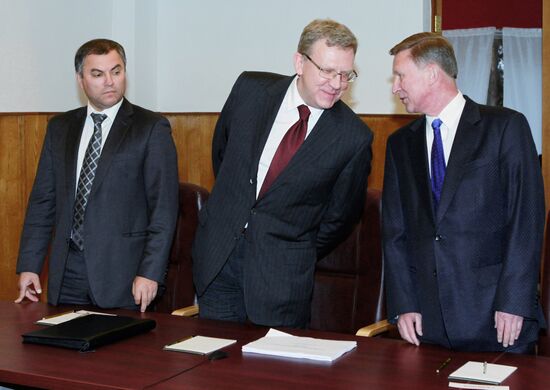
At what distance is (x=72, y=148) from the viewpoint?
12.2 feet

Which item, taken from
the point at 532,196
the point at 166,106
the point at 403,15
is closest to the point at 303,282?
the point at 532,196

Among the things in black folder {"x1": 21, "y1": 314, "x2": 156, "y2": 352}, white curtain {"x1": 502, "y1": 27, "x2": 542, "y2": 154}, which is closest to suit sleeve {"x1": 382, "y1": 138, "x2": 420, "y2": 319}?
black folder {"x1": 21, "y1": 314, "x2": 156, "y2": 352}

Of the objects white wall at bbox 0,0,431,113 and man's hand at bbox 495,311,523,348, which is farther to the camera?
white wall at bbox 0,0,431,113

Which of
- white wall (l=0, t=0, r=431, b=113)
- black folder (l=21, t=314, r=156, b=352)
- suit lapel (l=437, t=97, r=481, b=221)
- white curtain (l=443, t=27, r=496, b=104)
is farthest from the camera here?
white curtain (l=443, t=27, r=496, b=104)

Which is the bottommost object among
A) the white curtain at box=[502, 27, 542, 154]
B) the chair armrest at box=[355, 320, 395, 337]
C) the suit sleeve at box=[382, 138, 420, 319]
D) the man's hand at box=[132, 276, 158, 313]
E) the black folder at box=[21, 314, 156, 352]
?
the chair armrest at box=[355, 320, 395, 337]

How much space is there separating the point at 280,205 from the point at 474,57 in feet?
24.3

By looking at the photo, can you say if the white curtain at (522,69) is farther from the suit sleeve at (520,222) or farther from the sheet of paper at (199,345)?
the sheet of paper at (199,345)

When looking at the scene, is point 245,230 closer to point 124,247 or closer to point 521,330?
point 124,247

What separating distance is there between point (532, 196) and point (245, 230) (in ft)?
3.49

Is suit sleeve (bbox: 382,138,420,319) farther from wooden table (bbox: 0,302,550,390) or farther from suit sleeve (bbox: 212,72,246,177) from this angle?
suit sleeve (bbox: 212,72,246,177)

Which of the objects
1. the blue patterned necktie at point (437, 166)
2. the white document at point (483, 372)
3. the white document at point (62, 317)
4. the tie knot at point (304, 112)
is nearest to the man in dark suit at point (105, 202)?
the white document at point (62, 317)

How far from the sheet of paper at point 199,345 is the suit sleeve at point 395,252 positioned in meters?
0.61

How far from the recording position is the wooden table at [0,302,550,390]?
2.41m

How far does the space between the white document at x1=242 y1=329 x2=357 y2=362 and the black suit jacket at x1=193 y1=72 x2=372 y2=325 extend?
0.43m
